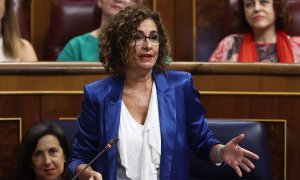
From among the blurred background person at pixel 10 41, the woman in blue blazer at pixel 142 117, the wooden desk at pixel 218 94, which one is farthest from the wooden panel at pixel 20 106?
the woman in blue blazer at pixel 142 117

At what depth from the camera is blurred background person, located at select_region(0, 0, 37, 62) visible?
4.20 ft

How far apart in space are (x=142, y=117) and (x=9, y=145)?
0.36 m

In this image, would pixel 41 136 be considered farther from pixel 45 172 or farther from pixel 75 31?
pixel 75 31

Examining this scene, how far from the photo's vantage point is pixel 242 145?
3.03 feet

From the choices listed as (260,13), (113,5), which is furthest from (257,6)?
(113,5)

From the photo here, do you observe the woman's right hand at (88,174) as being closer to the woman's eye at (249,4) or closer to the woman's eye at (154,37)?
the woman's eye at (154,37)

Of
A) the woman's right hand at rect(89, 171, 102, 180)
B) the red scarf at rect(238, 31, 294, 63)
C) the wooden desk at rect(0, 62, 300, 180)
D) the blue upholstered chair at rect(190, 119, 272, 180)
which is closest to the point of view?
the woman's right hand at rect(89, 171, 102, 180)

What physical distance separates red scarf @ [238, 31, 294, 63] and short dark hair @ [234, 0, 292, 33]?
2cm

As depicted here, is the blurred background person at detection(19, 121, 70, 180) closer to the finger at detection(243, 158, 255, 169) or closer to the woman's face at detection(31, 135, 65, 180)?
the woman's face at detection(31, 135, 65, 180)

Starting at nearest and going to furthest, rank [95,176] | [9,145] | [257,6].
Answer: [95,176]
[9,145]
[257,6]

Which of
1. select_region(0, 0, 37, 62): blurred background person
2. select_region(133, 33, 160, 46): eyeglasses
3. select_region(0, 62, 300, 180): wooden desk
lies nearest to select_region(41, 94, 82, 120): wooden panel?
select_region(0, 62, 300, 180): wooden desk

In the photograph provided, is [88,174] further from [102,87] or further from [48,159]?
[48,159]

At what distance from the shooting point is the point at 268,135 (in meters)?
1.07

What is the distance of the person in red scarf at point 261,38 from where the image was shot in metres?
1.27
